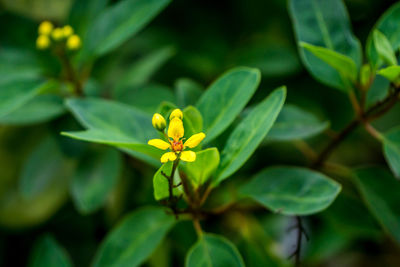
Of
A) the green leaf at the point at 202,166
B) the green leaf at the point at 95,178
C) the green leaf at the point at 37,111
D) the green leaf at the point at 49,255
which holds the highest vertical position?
the green leaf at the point at 37,111

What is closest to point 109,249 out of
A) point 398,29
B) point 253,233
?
point 253,233

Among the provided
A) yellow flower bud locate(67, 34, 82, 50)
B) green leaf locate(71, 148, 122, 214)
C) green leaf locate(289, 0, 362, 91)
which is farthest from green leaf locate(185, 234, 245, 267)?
yellow flower bud locate(67, 34, 82, 50)

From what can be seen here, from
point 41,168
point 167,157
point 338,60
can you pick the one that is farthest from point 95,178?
point 338,60

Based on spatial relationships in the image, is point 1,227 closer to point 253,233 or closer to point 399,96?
point 253,233

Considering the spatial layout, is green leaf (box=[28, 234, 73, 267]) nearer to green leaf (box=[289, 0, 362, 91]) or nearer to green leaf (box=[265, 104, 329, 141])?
green leaf (box=[265, 104, 329, 141])

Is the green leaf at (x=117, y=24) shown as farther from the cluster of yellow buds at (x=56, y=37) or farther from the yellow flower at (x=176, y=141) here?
the yellow flower at (x=176, y=141)

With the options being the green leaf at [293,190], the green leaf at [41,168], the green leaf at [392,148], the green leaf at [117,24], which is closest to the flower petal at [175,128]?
the green leaf at [293,190]

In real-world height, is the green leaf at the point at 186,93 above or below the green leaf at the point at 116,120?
below
